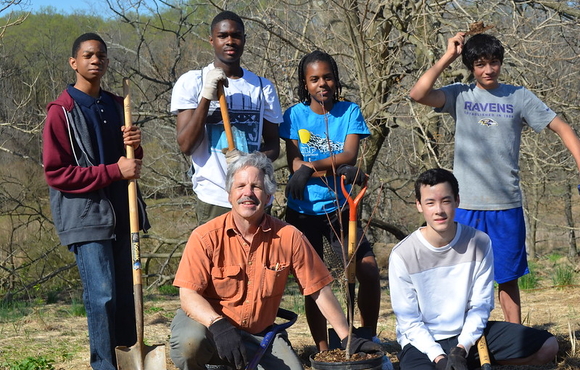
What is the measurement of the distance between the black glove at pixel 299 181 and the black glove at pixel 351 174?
0.54 ft

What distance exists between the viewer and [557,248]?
14.4 m

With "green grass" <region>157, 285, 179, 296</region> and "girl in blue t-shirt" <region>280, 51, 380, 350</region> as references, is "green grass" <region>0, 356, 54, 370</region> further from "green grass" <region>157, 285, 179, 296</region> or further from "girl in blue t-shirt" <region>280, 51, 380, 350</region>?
"green grass" <region>157, 285, 179, 296</region>

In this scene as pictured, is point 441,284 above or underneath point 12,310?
above

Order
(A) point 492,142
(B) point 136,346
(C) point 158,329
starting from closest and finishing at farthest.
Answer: (B) point 136,346 → (A) point 492,142 → (C) point 158,329

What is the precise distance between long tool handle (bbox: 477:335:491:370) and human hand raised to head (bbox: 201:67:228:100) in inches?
67.2

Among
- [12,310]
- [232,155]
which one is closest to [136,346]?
[232,155]

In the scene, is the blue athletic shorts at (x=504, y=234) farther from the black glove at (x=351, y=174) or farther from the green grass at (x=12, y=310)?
the green grass at (x=12, y=310)

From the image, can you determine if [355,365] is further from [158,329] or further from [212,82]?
[158,329]

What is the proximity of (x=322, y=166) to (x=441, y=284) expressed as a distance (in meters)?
0.95

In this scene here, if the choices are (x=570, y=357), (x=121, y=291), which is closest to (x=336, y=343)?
(x=121, y=291)

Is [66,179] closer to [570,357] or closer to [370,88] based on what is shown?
[570,357]

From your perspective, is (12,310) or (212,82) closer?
(212,82)

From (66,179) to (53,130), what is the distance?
0.26 m

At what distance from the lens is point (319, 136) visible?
12.7ft
